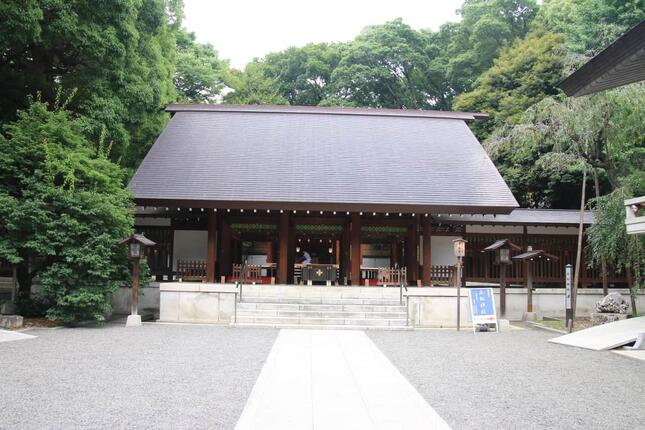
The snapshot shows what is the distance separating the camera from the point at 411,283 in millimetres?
17500

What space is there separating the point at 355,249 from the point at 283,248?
2.31 m

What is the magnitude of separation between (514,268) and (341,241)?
632 centimetres

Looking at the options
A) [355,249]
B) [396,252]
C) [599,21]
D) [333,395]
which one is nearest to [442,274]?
[396,252]

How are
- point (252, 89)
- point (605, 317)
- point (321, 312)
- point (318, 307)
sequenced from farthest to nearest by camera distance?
point (252, 89), point (318, 307), point (321, 312), point (605, 317)

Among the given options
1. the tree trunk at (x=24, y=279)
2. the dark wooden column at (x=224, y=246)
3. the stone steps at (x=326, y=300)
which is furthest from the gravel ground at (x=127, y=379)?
the dark wooden column at (x=224, y=246)

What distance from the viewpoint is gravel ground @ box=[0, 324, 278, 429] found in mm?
5059

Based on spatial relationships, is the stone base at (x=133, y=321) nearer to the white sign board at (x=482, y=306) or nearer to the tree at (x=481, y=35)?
the white sign board at (x=482, y=306)

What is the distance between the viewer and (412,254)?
1734 centimetres

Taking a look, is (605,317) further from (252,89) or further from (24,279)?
(252,89)

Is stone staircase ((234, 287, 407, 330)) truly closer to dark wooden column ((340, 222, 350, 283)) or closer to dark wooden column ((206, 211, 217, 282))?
dark wooden column ((206, 211, 217, 282))

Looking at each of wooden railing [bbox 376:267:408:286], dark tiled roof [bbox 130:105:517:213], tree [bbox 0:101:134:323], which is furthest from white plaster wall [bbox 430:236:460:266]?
tree [bbox 0:101:134:323]

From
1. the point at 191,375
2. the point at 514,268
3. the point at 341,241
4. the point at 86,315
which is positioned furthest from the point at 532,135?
the point at 86,315

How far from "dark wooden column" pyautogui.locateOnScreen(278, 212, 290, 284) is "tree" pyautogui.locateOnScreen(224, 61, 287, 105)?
15557 mm

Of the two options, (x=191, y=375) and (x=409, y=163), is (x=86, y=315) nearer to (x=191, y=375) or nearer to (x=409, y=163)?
(x=191, y=375)
